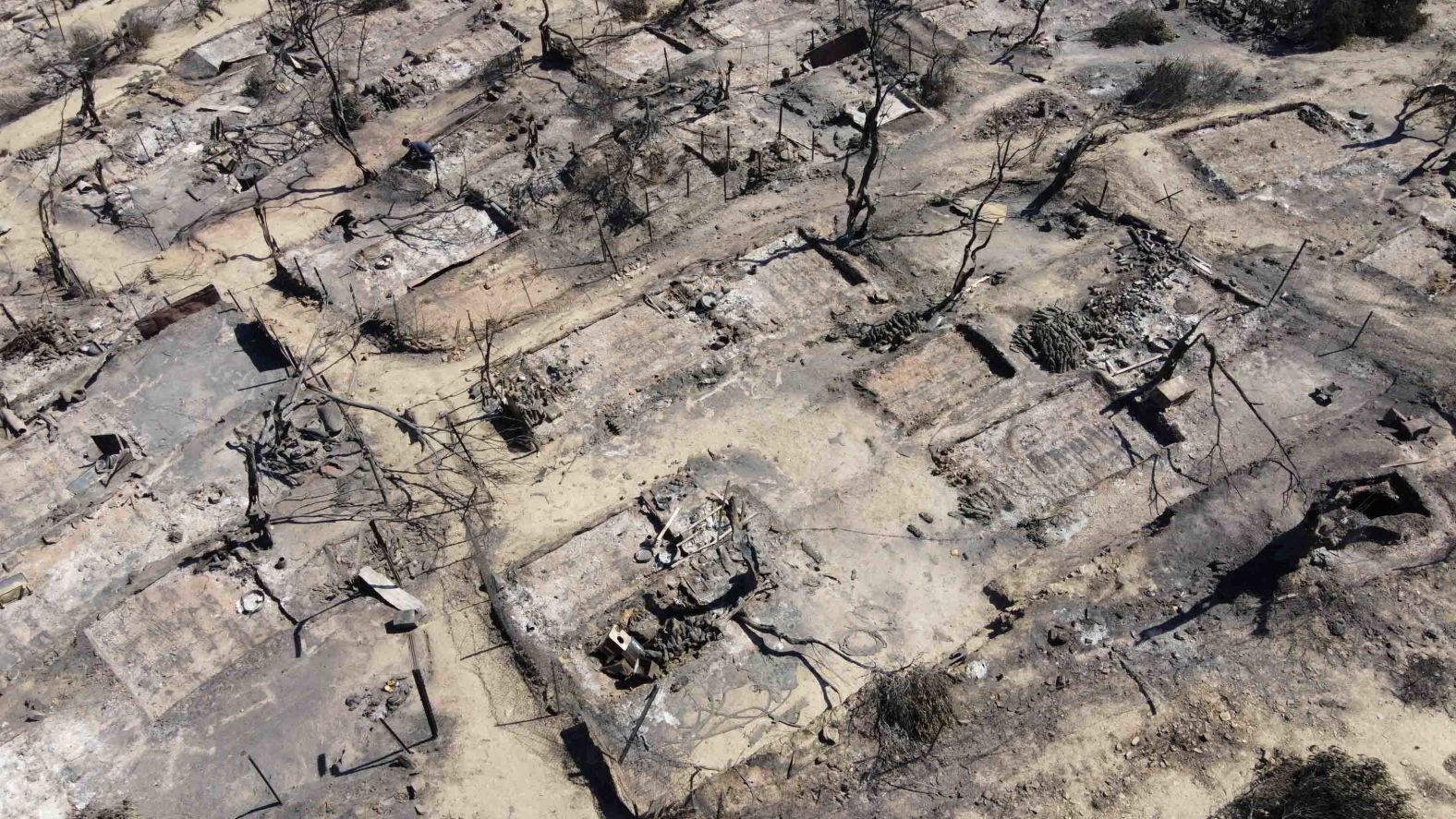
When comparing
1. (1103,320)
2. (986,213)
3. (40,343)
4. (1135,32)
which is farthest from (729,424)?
(1135,32)

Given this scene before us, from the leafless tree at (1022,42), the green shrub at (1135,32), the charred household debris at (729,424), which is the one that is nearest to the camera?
the charred household debris at (729,424)

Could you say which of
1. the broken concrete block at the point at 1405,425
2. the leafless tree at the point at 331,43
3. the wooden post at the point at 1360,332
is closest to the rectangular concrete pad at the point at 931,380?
the broken concrete block at the point at 1405,425

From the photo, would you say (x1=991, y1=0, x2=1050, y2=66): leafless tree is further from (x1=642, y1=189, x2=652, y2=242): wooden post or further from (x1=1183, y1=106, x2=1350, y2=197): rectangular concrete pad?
(x1=642, y1=189, x2=652, y2=242): wooden post

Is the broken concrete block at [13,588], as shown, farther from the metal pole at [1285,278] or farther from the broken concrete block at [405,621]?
the metal pole at [1285,278]

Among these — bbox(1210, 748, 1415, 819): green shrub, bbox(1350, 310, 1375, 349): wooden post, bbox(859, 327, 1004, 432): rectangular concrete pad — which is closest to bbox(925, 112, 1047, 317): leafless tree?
bbox(859, 327, 1004, 432): rectangular concrete pad

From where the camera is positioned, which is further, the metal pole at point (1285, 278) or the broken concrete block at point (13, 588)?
the metal pole at point (1285, 278)

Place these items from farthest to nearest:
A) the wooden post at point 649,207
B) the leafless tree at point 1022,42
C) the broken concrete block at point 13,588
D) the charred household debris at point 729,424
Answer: the leafless tree at point 1022,42 < the wooden post at point 649,207 < the broken concrete block at point 13,588 < the charred household debris at point 729,424

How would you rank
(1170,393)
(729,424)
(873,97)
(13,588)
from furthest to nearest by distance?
(873,97) < (729,424) < (1170,393) < (13,588)

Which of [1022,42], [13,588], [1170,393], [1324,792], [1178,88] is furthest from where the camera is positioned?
[1022,42]

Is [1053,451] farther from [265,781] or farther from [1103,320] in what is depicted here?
[265,781]
